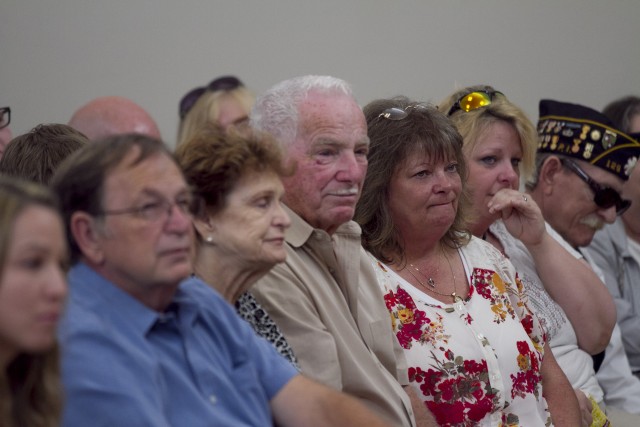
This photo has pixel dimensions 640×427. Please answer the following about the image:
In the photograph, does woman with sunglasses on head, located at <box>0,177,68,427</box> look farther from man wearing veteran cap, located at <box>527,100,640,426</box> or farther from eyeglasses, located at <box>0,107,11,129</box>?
man wearing veteran cap, located at <box>527,100,640,426</box>

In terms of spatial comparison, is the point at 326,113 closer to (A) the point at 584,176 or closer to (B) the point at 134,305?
(B) the point at 134,305

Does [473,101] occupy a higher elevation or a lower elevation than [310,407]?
higher

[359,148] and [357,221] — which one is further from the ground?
[359,148]

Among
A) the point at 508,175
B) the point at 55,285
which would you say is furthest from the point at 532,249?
the point at 55,285

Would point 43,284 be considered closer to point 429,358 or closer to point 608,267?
point 429,358

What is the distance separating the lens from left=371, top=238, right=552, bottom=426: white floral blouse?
8.64ft

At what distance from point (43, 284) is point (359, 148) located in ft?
4.23

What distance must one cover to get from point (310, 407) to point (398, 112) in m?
1.15

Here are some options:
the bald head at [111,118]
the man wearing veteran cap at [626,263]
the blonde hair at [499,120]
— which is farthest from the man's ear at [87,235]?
the man wearing veteran cap at [626,263]

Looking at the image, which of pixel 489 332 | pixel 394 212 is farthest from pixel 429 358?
pixel 394 212

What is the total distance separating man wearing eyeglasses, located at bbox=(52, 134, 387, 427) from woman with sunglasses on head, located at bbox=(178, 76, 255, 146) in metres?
1.69

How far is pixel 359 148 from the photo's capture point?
2.56 m

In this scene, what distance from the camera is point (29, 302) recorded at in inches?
54.2

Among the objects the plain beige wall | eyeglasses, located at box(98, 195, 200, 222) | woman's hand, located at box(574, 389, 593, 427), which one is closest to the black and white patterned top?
eyeglasses, located at box(98, 195, 200, 222)
